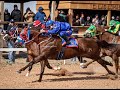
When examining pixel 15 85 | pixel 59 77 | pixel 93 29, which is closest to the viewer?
pixel 15 85

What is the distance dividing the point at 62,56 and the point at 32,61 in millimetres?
1211

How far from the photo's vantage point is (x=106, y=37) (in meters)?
15.4

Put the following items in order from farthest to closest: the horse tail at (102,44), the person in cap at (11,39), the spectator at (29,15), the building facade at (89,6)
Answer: the building facade at (89,6) < the spectator at (29,15) < the person in cap at (11,39) < the horse tail at (102,44)

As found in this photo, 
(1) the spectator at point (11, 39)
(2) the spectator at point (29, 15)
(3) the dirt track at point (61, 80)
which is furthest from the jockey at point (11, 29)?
(2) the spectator at point (29, 15)

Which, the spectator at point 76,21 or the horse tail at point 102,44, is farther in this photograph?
the spectator at point 76,21

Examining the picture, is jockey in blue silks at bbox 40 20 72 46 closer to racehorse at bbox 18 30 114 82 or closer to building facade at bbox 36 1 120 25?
racehorse at bbox 18 30 114 82

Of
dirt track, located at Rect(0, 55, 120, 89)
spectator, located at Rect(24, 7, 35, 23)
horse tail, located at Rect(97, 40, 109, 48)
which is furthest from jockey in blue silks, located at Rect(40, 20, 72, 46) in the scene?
spectator, located at Rect(24, 7, 35, 23)

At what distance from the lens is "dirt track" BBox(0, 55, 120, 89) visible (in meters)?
11.6

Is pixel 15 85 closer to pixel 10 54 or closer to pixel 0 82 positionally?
pixel 0 82

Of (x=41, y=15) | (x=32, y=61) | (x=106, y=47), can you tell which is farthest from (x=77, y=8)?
(x=32, y=61)

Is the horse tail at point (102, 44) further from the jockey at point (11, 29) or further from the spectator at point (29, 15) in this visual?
the spectator at point (29, 15)

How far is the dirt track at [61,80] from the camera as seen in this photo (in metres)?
11.6

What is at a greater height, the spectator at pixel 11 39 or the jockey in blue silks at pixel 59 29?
the jockey in blue silks at pixel 59 29

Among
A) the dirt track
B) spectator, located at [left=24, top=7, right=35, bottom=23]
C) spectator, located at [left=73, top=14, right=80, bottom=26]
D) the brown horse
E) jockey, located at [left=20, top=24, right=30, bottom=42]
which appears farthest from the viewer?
spectator, located at [left=73, top=14, right=80, bottom=26]
